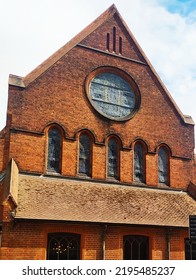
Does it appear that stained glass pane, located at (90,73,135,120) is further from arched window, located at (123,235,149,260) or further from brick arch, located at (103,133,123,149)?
arched window, located at (123,235,149,260)

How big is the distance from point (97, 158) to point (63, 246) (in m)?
4.55

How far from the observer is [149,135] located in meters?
18.5

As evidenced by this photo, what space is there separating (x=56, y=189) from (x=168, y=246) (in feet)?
17.9

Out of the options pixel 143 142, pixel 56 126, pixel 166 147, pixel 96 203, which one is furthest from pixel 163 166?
pixel 56 126

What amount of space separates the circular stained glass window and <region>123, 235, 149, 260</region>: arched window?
5.88m

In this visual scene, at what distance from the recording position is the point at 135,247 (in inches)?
600

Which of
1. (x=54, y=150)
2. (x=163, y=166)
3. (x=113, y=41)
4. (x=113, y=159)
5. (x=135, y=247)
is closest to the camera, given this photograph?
(x=135, y=247)

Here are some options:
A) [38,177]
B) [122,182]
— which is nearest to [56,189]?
[38,177]

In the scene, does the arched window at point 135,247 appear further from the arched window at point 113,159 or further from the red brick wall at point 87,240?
the arched window at point 113,159

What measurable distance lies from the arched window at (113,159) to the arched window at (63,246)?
13.0 ft

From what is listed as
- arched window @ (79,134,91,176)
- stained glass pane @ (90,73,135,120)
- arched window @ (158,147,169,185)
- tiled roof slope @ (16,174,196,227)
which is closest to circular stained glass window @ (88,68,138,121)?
stained glass pane @ (90,73,135,120)

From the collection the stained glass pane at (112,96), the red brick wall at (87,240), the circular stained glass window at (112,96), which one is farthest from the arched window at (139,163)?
the red brick wall at (87,240)

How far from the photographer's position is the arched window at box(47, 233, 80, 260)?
13836 millimetres

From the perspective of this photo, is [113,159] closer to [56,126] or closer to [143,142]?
[143,142]
